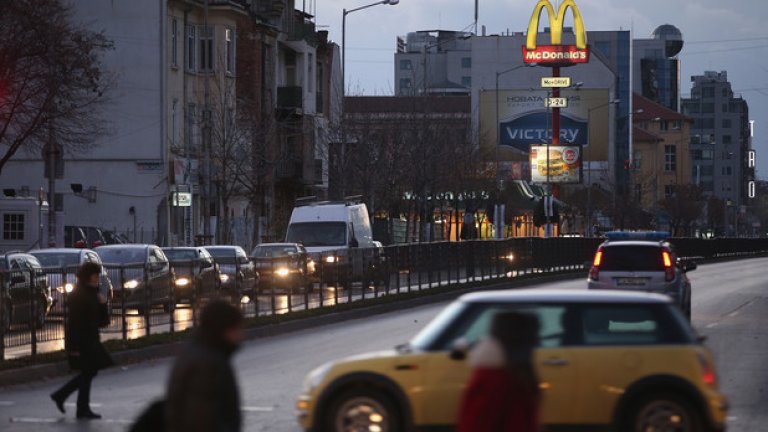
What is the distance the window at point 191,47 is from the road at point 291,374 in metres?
27.7

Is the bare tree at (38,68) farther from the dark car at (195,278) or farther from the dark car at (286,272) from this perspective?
the dark car at (195,278)

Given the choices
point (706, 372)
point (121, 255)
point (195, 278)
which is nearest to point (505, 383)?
point (706, 372)

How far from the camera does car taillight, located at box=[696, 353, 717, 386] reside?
1248 cm

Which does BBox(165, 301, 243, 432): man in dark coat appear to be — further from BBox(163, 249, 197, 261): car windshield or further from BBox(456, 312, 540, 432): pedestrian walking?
BBox(163, 249, 197, 261): car windshield

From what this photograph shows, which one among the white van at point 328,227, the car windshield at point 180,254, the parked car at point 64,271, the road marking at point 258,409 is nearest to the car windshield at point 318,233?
the white van at point 328,227

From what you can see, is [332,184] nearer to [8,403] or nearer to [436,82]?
[8,403]

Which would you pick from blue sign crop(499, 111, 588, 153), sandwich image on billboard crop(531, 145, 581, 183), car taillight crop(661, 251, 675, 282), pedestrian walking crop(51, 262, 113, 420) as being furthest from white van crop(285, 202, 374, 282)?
blue sign crop(499, 111, 588, 153)

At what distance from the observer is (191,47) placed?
6284 centimetres

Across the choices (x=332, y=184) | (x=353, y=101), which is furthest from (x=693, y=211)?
(x=332, y=184)

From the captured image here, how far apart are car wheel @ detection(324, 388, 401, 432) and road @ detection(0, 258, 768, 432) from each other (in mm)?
2341

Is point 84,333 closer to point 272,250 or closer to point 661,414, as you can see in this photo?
point 661,414

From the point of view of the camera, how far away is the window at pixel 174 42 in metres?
60.6

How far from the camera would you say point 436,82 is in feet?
602

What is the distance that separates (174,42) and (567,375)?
49.8 meters
